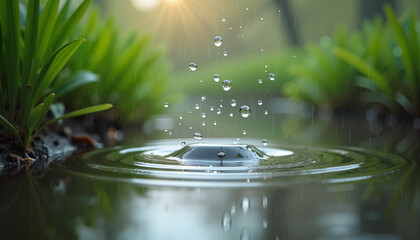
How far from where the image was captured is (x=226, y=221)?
0.92 m

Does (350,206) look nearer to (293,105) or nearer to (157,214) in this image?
(157,214)

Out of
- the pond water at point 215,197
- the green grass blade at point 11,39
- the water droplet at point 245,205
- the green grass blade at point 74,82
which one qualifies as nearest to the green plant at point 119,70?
the green grass blade at point 74,82

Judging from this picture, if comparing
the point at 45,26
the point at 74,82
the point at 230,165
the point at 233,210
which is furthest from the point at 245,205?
the point at 74,82

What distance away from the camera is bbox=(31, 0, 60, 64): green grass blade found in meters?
1.84

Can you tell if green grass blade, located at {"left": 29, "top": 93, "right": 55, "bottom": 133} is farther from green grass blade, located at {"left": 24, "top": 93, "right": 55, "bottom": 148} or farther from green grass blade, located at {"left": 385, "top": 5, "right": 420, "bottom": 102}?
green grass blade, located at {"left": 385, "top": 5, "right": 420, "bottom": 102}

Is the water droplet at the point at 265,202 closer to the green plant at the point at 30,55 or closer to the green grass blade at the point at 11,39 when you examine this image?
the green plant at the point at 30,55

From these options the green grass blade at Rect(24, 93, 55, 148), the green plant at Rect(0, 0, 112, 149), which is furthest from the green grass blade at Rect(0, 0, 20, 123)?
the green grass blade at Rect(24, 93, 55, 148)

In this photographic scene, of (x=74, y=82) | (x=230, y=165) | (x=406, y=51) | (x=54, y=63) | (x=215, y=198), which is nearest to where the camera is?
(x=215, y=198)

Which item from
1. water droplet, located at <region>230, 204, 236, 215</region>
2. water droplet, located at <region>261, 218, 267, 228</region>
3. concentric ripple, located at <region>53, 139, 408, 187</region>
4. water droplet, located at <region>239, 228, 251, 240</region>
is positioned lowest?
water droplet, located at <region>239, 228, 251, 240</region>

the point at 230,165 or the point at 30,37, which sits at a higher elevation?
the point at 30,37

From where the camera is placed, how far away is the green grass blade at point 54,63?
5.75 ft

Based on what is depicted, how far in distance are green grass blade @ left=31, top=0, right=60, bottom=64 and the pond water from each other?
1.68 feet

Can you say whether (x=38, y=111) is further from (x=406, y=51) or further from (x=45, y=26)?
(x=406, y=51)

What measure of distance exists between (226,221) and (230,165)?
2.25 ft
